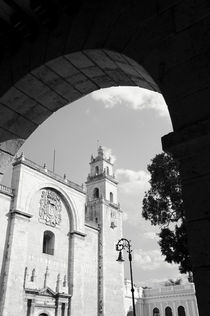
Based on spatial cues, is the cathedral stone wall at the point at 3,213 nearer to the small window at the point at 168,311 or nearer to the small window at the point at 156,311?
the small window at the point at 156,311

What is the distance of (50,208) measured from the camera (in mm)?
27969

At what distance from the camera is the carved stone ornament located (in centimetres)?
2705

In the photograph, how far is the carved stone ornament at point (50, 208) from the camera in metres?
27.1

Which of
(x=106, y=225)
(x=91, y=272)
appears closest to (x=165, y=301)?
(x=106, y=225)

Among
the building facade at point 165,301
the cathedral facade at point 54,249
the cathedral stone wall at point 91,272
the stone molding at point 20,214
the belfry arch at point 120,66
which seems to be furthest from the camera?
the building facade at point 165,301

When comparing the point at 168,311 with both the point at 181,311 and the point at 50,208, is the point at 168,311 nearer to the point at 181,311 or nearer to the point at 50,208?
the point at 181,311

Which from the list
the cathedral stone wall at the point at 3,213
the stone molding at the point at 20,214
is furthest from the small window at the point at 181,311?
the cathedral stone wall at the point at 3,213

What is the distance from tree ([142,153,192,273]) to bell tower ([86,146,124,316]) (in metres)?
18.3

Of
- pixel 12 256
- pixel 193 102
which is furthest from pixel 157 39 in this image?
pixel 12 256

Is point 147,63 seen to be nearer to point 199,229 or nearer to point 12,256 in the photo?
point 199,229

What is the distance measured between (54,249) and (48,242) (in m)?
0.96

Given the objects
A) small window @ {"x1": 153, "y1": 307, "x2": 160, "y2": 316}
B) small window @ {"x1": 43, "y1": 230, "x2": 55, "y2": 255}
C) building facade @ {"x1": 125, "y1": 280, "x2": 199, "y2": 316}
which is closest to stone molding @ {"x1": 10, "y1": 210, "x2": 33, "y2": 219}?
small window @ {"x1": 43, "y1": 230, "x2": 55, "y2": 255}

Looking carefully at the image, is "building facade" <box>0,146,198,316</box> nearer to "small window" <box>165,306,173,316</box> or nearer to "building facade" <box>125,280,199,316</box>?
"building facade" <box>125,280,199,316</box>

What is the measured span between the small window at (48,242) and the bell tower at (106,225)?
6.31 metres
